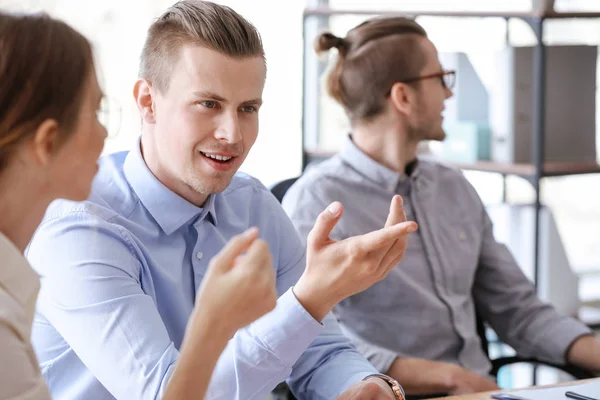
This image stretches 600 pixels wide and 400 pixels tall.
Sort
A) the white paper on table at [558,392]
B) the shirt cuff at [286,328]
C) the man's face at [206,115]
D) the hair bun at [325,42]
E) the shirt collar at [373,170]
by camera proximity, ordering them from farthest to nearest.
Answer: the hair bun at [325,42]
the shirt collar at [373,170]
the man's face at [206,115]
the white paper on table at [558,392]
the shirt cuff at [286,328]

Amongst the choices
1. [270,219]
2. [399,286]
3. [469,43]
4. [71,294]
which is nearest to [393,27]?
[399,286]

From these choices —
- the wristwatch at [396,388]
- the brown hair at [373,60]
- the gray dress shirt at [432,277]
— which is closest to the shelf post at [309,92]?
the brown hair at [373,60]

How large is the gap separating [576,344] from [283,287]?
80cm

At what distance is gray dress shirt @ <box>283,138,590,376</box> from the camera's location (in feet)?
6.61

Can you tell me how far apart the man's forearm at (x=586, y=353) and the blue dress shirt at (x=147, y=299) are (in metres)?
0.69

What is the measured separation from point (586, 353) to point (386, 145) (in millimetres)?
695

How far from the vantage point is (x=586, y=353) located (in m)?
2.00

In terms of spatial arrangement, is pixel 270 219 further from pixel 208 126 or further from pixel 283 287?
pixel 208 126

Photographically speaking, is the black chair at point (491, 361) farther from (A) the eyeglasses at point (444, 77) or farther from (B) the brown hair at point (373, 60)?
(A) the eyeglasses at point (444, 77)

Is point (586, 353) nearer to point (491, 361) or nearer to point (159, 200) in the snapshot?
point (491, 361)

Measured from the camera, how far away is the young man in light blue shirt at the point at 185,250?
48.2 inches

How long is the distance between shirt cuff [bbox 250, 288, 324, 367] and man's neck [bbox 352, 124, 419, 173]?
100 centimetres

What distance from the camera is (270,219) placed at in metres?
1.66

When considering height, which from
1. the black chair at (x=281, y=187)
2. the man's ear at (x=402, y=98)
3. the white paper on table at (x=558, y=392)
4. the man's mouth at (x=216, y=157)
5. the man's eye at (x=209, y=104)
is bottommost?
the white paper on table at (x=558, y=392)
